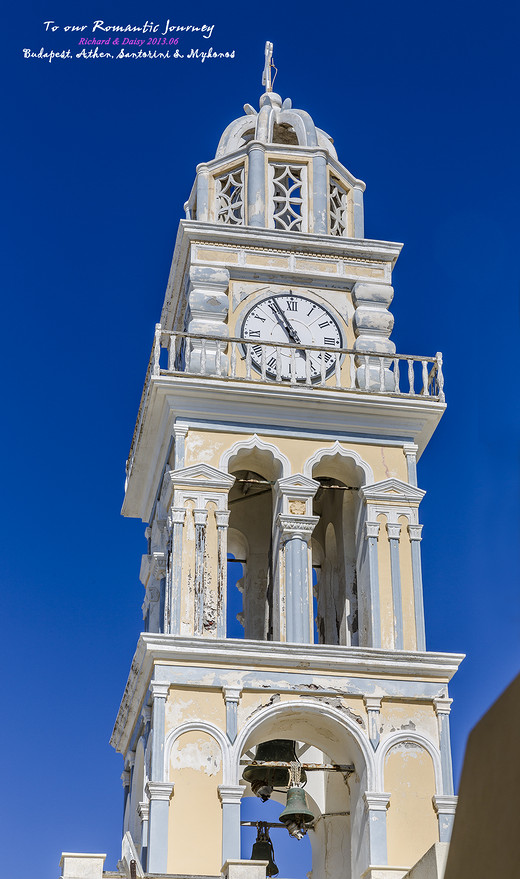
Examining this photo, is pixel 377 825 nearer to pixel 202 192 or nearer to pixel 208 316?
pixel 208 316

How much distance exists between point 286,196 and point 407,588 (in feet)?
25.6

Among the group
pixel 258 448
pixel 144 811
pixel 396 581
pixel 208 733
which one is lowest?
pixel 144 811

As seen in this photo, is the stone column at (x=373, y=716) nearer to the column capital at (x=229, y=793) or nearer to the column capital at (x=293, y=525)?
the column capital at (x=229, y=793)

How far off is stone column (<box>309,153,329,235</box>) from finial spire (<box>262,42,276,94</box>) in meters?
2.87

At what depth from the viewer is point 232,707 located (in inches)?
781

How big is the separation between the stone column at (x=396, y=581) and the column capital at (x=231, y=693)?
97.3 inches

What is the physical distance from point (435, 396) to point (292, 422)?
7.49ft

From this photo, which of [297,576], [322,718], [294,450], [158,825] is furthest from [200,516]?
[158,825]

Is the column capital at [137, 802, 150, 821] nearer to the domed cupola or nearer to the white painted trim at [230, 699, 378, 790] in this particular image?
the white painted trim at [230, 699, 378, 790]

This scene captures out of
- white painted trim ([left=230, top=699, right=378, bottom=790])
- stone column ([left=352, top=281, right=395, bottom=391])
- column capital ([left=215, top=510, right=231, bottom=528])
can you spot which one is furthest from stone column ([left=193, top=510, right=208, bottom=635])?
stone column ([left=352, top=281, right=395, bottom=391])

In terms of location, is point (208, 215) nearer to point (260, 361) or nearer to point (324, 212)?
point (324, 212)

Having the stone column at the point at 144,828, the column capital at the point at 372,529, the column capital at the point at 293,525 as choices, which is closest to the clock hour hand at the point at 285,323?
the column capital at the point at 293,525

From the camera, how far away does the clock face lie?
23.1m

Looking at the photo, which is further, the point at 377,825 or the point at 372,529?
the point at 372,529
